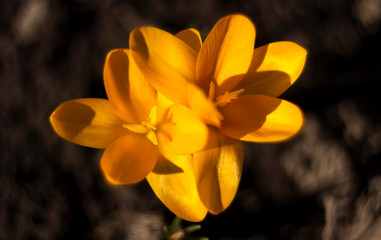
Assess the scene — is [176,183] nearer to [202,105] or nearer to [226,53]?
[202,105]

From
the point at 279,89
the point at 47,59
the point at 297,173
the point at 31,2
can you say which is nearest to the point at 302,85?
the point at 297,173

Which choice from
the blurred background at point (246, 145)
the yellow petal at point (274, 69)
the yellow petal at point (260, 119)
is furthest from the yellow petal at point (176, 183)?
the blurred background at point (246, 145)

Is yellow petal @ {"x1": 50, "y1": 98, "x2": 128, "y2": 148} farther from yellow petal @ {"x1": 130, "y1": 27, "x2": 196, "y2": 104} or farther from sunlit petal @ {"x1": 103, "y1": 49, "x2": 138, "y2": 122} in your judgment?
yellow petal @ {"x1": 130, "y1": 27, "x2": 196, "y2": 104}

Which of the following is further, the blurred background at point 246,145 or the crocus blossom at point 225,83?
the blurred background at point 246,145

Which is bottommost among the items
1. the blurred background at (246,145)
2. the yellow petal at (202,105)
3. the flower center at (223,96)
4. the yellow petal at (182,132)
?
the blurred background at (246,145)

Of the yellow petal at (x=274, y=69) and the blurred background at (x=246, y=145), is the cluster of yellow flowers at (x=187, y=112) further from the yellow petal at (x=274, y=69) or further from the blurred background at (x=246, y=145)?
the blurred background at (x=246, y=145)

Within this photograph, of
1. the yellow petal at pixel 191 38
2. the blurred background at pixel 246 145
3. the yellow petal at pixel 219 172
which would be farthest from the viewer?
the blurred background at pixel 246 145

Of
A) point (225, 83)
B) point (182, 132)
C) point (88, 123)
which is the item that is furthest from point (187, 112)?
point (88, 123)

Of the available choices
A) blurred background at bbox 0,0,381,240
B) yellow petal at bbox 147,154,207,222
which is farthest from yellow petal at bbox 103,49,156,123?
blurred background at bbox 0,0,381,240
